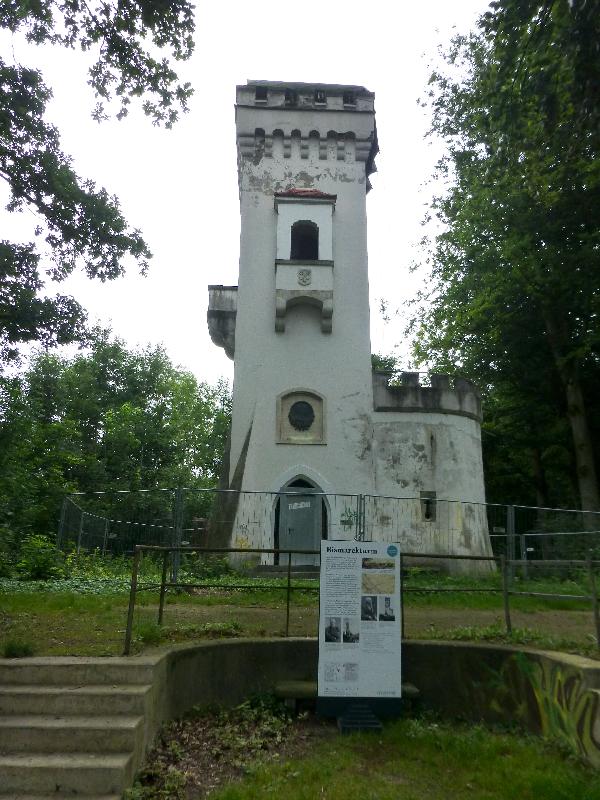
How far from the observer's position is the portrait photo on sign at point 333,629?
6.49 meters

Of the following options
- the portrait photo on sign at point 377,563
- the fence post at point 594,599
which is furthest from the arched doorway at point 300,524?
the fence post at point 594,599

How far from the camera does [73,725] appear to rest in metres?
5.16

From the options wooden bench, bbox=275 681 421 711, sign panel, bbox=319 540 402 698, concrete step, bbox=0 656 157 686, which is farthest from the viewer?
wooden bench, bbox=275 681 421 711

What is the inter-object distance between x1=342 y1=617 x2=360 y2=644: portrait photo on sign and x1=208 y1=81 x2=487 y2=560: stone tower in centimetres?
982

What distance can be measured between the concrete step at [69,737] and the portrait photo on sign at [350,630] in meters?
2.16

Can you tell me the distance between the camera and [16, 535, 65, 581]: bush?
1356cm

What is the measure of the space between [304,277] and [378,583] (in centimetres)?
1375

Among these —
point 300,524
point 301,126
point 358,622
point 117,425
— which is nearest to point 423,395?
point 300,524

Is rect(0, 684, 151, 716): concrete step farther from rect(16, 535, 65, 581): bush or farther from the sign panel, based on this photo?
rect(16, 535, 65, 581): bush

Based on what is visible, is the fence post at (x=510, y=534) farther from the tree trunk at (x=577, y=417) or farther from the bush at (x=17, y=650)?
the bush at (x=17, y=650)

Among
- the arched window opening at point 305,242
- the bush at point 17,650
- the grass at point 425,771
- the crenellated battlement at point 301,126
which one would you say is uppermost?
the crenellated battlement at point 301,126

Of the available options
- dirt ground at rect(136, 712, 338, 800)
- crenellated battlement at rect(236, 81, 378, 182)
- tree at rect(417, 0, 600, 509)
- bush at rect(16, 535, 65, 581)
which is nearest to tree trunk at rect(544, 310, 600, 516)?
tree at rect(417, 0, 600, 509)

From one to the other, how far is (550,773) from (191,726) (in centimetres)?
317

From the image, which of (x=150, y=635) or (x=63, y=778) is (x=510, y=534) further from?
(x=63, y=778)
